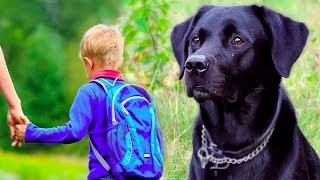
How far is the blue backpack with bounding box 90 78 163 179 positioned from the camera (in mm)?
5703

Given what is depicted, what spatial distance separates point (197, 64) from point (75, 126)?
982mm

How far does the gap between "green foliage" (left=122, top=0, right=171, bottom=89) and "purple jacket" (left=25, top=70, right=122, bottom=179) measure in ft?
9.31

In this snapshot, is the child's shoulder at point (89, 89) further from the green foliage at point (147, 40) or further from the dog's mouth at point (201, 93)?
the green foliage at point (147, 40)

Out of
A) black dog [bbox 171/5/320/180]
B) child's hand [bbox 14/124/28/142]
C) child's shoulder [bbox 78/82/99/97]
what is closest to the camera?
black dog [bbox 171/5/320/180]

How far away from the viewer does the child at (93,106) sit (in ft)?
18.5

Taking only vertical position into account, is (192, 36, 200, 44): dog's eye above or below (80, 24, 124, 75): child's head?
above

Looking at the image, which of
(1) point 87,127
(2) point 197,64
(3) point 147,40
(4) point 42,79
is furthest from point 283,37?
(4) point 42,79

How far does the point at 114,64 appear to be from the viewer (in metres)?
5.91

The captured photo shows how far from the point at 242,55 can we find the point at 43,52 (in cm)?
5919

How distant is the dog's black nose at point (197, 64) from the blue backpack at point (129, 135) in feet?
2.69

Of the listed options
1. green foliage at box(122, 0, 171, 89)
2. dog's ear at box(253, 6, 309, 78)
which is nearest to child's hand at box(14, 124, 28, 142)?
dog's ear at box(253, 6, 309, 78)

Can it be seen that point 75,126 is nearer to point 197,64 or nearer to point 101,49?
point 101,49

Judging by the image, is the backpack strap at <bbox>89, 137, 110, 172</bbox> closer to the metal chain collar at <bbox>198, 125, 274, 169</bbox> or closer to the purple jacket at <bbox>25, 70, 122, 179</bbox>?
the purple jacket at <bbox>25, 70, 122, 179</bbox>

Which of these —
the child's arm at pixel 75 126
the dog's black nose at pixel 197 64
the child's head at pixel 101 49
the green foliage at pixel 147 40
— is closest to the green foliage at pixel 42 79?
the green foliage at pixel 147 40
